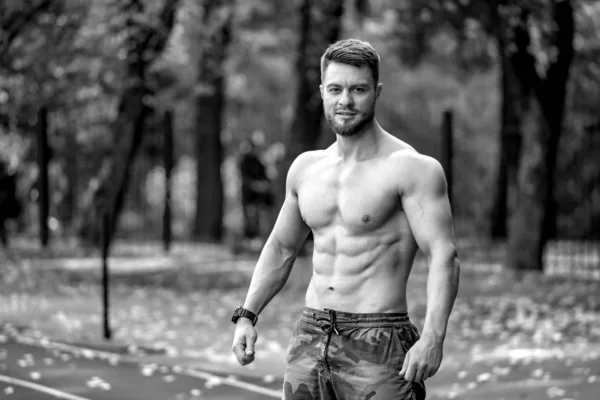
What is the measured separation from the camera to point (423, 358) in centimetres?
416

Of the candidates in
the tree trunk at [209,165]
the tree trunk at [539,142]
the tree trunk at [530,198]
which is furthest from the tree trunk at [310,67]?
the tree trunk at [209,165]

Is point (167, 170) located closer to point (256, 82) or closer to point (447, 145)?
point (256, 82)

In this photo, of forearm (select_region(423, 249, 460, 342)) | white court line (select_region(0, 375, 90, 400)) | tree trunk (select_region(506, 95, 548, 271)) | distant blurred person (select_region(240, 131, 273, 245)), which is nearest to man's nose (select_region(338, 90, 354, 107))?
forearm (select_region(423, 249, 460, 342))

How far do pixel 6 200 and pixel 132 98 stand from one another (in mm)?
6963

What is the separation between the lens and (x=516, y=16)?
1977 cm

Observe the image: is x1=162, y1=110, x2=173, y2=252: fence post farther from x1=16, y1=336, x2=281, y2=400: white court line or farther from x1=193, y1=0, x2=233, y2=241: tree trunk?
x1=16, y1=336, x2=281, y2=400: white court line

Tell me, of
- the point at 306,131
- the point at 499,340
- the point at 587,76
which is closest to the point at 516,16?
the point at 306,131

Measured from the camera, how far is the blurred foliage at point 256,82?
848 inches

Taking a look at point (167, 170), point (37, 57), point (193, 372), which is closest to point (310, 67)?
point (37, 57)

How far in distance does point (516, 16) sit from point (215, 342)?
29.8ft

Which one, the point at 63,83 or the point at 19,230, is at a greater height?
the point at 63,83

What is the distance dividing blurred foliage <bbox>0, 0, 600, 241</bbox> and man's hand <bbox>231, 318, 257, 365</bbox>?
15.7 metres

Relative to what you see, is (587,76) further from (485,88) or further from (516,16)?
(485,88)

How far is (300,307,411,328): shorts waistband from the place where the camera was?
4473mm
